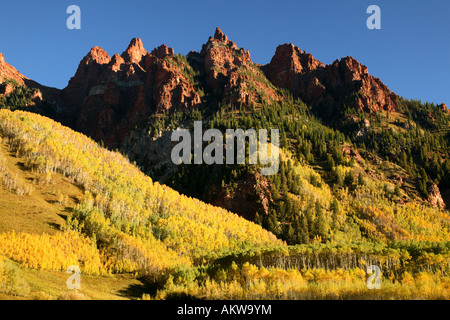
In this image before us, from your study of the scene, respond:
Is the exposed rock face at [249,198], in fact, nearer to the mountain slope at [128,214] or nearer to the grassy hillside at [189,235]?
the grassy hillside at [189,235]

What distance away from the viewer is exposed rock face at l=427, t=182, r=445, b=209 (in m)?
139

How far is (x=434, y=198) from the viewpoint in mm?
141000

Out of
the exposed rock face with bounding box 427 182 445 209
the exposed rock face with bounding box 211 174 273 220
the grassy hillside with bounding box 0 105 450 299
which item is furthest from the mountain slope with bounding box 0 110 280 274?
the exposed rock face with bounding box 427 182 445 209

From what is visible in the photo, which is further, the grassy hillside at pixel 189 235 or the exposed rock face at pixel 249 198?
the exposed rock face at pixel 249 198

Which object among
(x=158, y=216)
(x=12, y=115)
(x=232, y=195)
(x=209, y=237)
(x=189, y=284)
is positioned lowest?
(x=189, y=284)

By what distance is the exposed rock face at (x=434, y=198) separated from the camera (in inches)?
5467

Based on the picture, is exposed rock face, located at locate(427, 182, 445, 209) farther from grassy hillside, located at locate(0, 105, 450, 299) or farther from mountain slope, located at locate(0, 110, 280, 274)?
mountain slope, located at locate(0, 110, 280, 274)

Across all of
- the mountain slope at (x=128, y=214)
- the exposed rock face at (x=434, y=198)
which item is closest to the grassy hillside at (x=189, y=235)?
the mountain slope at (x=128, y=214)
